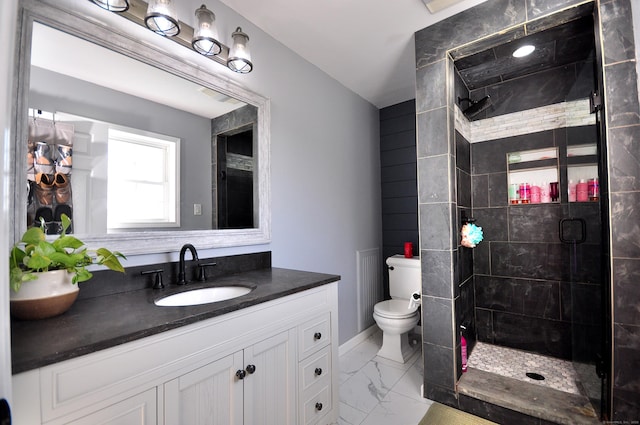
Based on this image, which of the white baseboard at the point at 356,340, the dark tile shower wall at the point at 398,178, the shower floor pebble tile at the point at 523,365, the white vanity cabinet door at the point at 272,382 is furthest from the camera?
the dark tile shower wall at the point at 398,178

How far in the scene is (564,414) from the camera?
1.52 meters

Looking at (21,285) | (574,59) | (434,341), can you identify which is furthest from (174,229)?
(574,59)

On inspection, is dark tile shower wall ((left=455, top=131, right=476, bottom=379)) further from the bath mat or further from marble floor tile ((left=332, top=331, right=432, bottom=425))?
marble floor tile ((left=332, top=331, right=432, bottom=425))

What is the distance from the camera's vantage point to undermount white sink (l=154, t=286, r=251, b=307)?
1.29 meters

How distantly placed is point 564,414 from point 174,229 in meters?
2.33

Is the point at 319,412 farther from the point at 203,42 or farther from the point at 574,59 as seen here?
the point at 574,59

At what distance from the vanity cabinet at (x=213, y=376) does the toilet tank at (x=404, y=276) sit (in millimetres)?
1323

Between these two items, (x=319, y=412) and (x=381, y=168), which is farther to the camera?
(x=381, y=168)

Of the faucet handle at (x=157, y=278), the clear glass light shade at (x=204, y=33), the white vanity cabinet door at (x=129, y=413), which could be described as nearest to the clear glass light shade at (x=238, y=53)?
the clear glass light shade at (x=204, y=33)

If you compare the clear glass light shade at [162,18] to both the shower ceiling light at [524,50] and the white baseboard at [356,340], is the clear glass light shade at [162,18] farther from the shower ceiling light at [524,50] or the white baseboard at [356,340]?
the white baseboard at [356,340]

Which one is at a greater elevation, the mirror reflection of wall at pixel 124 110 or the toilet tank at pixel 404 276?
the mirror reflection of wall at pixel 124 110

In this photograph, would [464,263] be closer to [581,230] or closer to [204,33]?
[581,230]

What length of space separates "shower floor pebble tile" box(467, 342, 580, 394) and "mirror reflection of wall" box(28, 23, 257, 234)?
2086 millimetres

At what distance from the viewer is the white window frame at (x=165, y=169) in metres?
1.27
